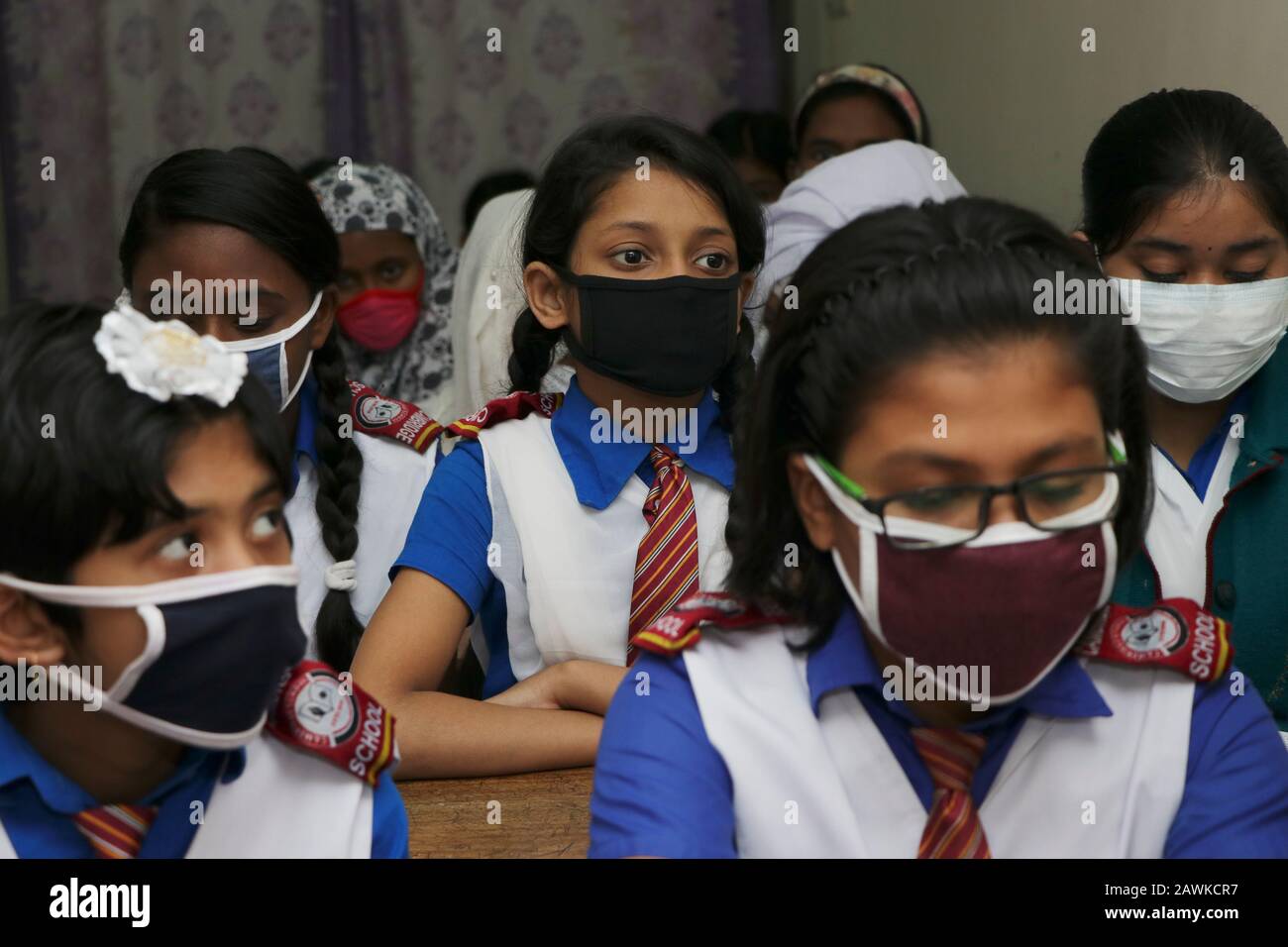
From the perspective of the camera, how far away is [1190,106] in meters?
2.22

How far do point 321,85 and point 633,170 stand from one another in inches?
134

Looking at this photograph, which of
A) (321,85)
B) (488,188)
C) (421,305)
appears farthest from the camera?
(321,85)

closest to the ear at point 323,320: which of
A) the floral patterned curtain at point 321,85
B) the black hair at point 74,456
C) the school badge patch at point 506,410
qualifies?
the school badge patch at point 506,410

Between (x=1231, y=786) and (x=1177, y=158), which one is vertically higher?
(x=1177, y=158)

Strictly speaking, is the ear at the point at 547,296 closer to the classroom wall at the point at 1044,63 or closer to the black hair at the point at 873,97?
the classroom wall at the point at 1044,63

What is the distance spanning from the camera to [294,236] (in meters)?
2.50

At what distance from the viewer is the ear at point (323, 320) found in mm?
2537

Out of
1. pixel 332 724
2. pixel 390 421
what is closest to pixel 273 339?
pixel 390 421

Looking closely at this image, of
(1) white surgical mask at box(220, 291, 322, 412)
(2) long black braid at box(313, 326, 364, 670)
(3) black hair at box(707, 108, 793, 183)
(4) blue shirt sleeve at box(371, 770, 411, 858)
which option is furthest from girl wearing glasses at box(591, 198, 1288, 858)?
(3) black hair at box(707, 108, 793, 183)

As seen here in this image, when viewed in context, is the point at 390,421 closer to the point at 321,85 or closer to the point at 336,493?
the point at 336,493

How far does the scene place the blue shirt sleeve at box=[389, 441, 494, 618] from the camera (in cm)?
215

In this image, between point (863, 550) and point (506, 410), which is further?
point (506, 410)
